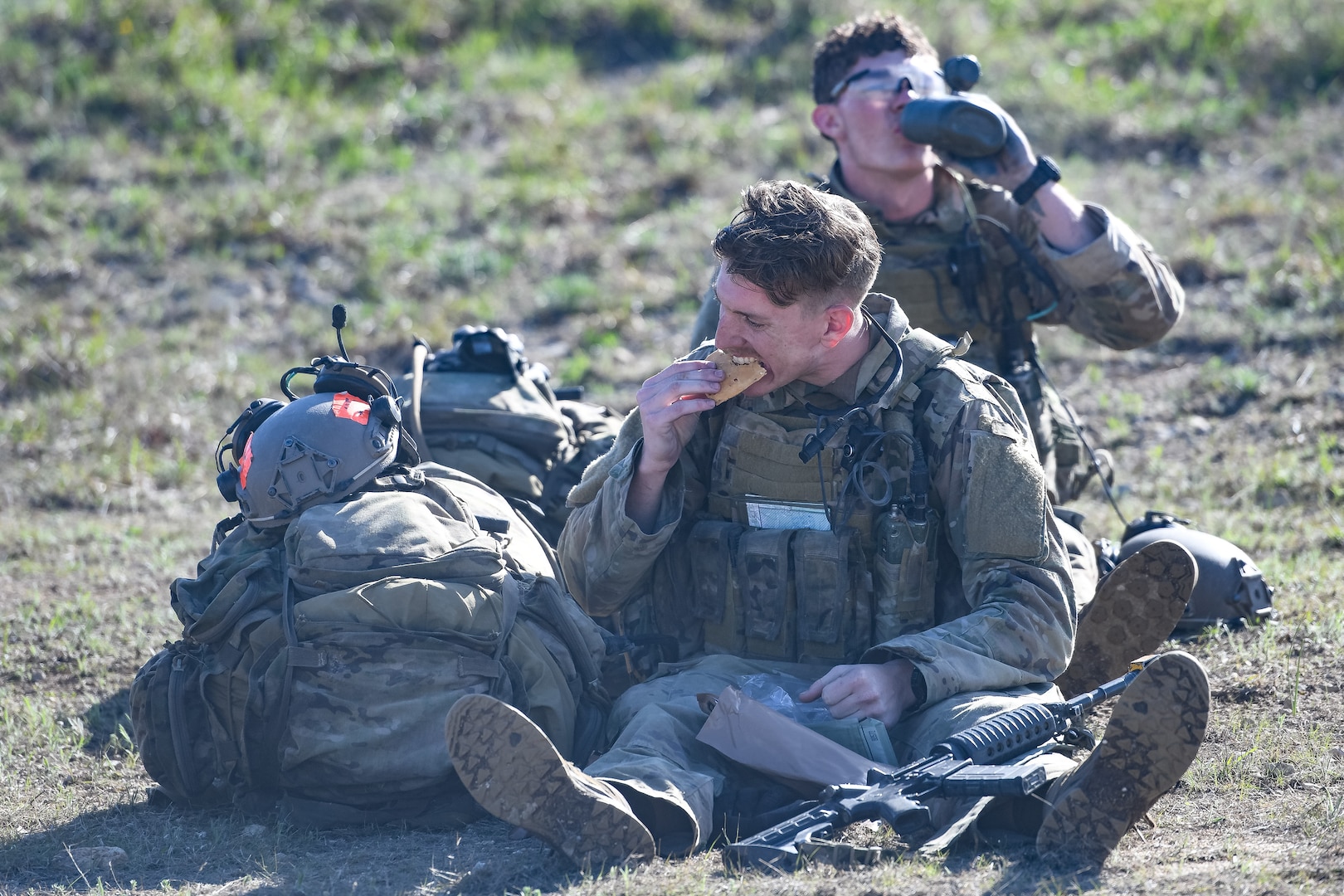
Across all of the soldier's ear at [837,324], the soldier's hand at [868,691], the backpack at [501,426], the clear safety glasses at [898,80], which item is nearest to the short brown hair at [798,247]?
the soldier's ear at [837,324]

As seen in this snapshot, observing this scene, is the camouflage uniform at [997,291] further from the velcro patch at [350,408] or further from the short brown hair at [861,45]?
the velcro patch at [350,408]

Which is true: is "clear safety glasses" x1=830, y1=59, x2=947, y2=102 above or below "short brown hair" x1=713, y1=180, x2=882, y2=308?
above

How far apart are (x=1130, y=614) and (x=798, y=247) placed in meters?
1.67

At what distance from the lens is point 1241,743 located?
450 centimetres

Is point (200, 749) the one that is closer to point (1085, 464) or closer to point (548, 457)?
point (548, 457)

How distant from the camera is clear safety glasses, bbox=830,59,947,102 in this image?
5785 millimetres

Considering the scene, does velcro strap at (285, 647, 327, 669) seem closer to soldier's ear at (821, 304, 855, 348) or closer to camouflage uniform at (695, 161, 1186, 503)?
soldier's ear at (821, 304, 855, 348)

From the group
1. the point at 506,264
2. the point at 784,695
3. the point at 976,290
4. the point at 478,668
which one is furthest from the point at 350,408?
the point at 506,264

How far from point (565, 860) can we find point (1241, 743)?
2.13 m

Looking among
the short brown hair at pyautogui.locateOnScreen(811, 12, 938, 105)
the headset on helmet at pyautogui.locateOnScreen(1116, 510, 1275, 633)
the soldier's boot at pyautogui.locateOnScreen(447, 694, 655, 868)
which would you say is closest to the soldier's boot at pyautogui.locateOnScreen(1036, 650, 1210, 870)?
the soldier's boot at pyautogui.locateOnScreen(447, 694, 655, 868)

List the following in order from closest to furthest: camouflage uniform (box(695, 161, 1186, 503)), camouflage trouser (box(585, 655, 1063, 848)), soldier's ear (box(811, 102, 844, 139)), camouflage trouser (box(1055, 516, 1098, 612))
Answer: camouflage trouser (box(585, 655, 1063, 848)) → camouflage trouser (box(1055, 516, 1098, 612)) → camouflage uniform (box(695, 161, 1186, 503)) → soldier's ear (box(811, 102, 844, 139))

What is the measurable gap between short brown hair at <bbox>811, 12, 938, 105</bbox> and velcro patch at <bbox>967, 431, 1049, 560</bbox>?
2359 millimetres

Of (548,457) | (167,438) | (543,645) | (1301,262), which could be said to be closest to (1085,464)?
(548,457)

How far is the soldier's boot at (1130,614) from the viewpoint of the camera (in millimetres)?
4547
